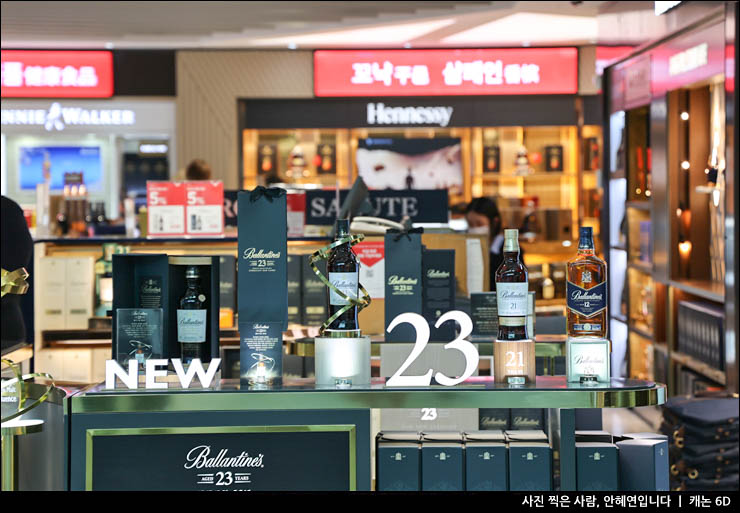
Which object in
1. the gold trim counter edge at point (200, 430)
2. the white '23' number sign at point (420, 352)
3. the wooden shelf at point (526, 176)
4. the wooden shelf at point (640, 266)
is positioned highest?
the wooden shelf at point (526, 176)

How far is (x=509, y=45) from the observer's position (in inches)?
403

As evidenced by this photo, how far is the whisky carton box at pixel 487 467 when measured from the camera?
2484mm

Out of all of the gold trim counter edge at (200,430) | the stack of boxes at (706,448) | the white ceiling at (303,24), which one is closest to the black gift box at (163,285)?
the gold trim counter edge at (200,430)

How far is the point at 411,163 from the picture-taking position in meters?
10.1

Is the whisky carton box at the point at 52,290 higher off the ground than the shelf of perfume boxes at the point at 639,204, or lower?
lower

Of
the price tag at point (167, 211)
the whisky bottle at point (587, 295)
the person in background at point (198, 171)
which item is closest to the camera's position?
the whisky bottle at point (587, 295)

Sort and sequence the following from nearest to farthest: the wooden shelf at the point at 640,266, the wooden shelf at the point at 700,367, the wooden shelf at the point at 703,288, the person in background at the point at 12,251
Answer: the person in background at the point at 12,251
the wooden shelf at the point at 700,367
the wooden shelf at the point at 703,288
the wooden shelf at the point at 640,266

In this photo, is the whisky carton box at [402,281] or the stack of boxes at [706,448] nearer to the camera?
→ the whisky carton box at [402,281]

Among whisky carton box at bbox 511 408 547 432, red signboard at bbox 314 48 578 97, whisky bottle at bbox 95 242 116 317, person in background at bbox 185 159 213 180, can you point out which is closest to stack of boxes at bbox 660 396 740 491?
whisky carton box at bbox 511 408 547 432

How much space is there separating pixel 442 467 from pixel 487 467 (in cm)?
11

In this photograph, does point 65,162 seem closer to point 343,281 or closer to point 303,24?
point 303,24

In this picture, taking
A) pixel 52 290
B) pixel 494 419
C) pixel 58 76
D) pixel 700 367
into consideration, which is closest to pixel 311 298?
pixel 52 290

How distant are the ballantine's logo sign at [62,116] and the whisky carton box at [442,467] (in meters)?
8.40

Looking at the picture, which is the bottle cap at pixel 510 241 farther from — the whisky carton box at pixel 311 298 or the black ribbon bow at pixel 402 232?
the whisky carton box at pixel 311 298
